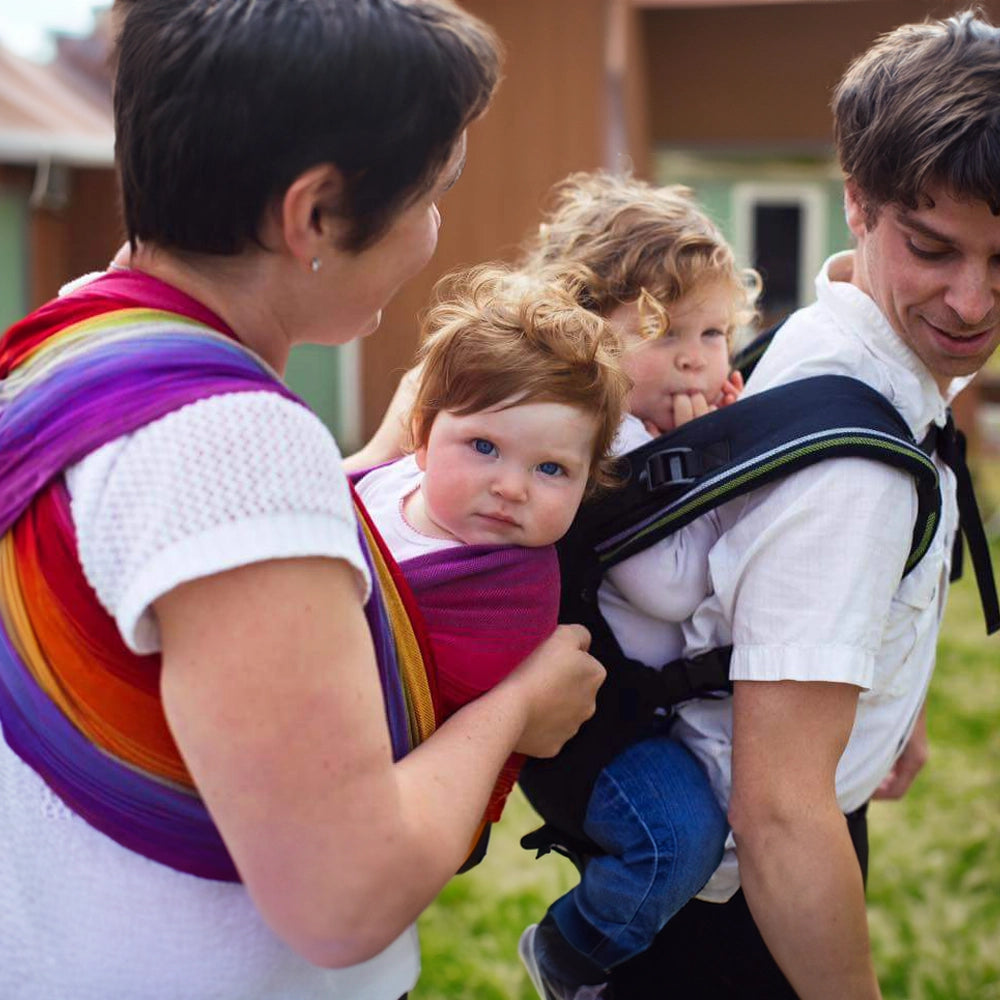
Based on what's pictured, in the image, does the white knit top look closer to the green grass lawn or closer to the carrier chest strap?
the carrier chest strap

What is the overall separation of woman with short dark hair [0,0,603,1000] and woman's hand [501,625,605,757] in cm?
20

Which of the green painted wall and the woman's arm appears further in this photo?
the green painted wall

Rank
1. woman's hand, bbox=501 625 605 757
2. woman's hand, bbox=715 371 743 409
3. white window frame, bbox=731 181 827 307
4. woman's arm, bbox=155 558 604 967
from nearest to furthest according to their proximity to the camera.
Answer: woman's arm, bbox=155 558 604 967
woman's hand, bbox=501 625 605 757
woman's hand, bbox=715 371 743 409
white window frame, bbox=731 181 827 307

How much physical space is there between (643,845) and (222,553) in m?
0.93

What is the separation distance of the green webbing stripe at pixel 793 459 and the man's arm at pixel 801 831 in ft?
0.74

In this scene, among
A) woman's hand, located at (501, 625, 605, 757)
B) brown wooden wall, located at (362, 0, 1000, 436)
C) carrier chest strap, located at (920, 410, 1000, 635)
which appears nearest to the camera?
woman's hand, located at (501, 625, 605, 757)

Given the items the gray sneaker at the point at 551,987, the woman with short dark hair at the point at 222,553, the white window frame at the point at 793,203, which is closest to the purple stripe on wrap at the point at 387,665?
the woman with short dark hair at the point at 222,553

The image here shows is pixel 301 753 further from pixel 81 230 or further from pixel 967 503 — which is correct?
pixel 81 230

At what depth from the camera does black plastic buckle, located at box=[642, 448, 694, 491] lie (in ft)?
5.50

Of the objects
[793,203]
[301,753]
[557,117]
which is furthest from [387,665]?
[793,203]

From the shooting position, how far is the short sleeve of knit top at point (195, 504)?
108 cm

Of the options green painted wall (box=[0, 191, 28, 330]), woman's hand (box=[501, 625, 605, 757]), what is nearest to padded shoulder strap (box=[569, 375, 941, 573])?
woman's hand (box=[501, 625, 605, 757])

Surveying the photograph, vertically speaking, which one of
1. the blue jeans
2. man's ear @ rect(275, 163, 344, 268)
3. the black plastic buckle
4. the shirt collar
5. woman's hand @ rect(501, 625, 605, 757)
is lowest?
the blue jeans

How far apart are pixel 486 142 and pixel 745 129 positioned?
2.08m
